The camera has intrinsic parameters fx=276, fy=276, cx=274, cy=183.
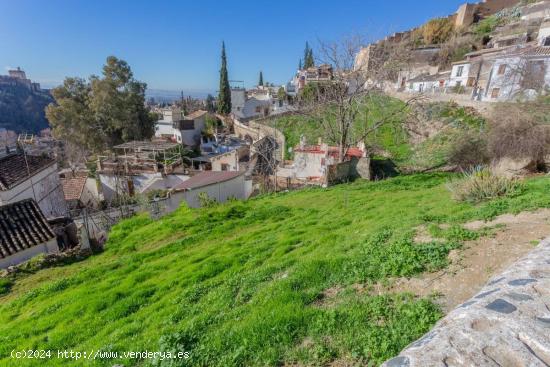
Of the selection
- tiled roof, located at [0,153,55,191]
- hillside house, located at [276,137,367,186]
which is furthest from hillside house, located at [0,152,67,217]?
hillside house, located at [276,137,367,186]

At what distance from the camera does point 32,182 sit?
12789 millimetres

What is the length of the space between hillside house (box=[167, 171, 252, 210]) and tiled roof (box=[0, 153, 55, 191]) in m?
6.25

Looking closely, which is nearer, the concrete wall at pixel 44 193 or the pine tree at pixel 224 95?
the concrete wall at pixel 44 193

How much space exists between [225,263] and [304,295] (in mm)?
2872

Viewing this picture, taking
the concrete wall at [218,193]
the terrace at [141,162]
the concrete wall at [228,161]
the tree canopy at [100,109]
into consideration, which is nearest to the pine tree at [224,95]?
the tree canopy at [100,109]

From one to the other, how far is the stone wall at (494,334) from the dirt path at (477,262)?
1229 mm

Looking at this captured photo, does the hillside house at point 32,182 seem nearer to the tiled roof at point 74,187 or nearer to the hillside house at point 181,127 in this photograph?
the tiled roof at point 74,187

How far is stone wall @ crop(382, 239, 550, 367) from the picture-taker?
1.58 meters

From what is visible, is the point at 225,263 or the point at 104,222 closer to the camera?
the point at 225,263

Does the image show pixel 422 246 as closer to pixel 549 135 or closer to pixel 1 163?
pixel 549 135

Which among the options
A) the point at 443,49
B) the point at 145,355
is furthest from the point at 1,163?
the point at 443,49

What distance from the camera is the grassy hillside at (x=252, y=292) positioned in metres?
3.21

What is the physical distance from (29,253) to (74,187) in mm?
12869

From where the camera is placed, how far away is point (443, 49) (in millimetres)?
Answer: 43625
